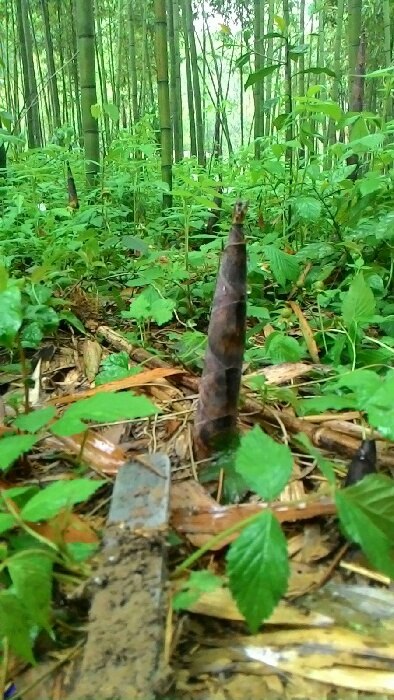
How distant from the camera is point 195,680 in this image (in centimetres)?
60

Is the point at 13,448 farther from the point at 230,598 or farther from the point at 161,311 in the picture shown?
the point at 161,311

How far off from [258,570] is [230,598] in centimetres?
12

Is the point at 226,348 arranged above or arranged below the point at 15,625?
above

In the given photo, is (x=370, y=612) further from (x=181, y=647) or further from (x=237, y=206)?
(x=237, y=206)

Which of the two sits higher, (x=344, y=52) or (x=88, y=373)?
(x=344, y=52)

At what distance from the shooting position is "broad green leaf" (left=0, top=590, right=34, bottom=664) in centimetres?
58

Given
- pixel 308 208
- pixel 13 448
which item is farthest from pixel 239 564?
pixel 308 208

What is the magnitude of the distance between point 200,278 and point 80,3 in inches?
58.7

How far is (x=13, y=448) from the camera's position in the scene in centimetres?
76

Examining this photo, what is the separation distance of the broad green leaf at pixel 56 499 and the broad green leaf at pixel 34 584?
0.05 metres

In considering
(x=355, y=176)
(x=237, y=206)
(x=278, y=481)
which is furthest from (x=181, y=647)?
(x=355, y=176)

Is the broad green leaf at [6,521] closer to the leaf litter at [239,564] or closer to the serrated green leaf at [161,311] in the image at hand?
the leaf litter at [239,564]

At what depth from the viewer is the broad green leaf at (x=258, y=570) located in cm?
57

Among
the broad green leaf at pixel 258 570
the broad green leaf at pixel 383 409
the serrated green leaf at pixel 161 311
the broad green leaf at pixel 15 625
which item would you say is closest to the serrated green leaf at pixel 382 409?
the broad green leaf at pixel 383 409
